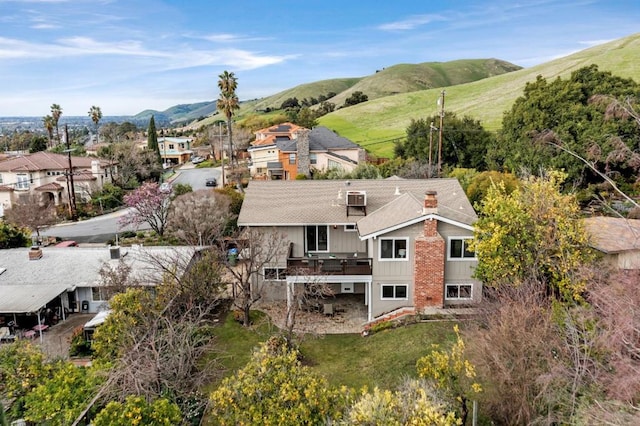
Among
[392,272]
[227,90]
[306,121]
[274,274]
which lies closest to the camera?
[392,272]

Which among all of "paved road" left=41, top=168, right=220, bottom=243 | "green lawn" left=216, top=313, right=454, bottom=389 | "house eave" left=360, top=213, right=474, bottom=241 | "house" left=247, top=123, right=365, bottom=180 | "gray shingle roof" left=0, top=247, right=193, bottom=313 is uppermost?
"house" left=247, top=123, right=365, bottom=180

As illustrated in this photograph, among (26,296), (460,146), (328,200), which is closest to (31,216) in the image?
(26,296)

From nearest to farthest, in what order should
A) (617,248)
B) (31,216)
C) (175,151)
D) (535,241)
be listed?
(535,241), (617,248), (31,216), (175,151)

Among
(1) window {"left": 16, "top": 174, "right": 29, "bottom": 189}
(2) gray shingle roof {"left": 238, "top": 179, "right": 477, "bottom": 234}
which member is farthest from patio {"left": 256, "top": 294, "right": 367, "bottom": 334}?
(1) window {"left": 16, "top": 174, "right": 29, "bottom": 189}

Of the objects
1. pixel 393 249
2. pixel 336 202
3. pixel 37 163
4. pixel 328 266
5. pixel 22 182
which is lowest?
pixel 328 266

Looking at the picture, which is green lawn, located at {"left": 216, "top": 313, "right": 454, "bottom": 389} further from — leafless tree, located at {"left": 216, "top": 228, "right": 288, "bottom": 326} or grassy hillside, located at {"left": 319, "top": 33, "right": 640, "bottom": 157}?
grassy hillside, located at {"left": 319, "top": 33, "right": 640, "bottom": 157}

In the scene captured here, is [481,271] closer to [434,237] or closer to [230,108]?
[434,237]

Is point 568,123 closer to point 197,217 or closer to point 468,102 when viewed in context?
point 197,217
